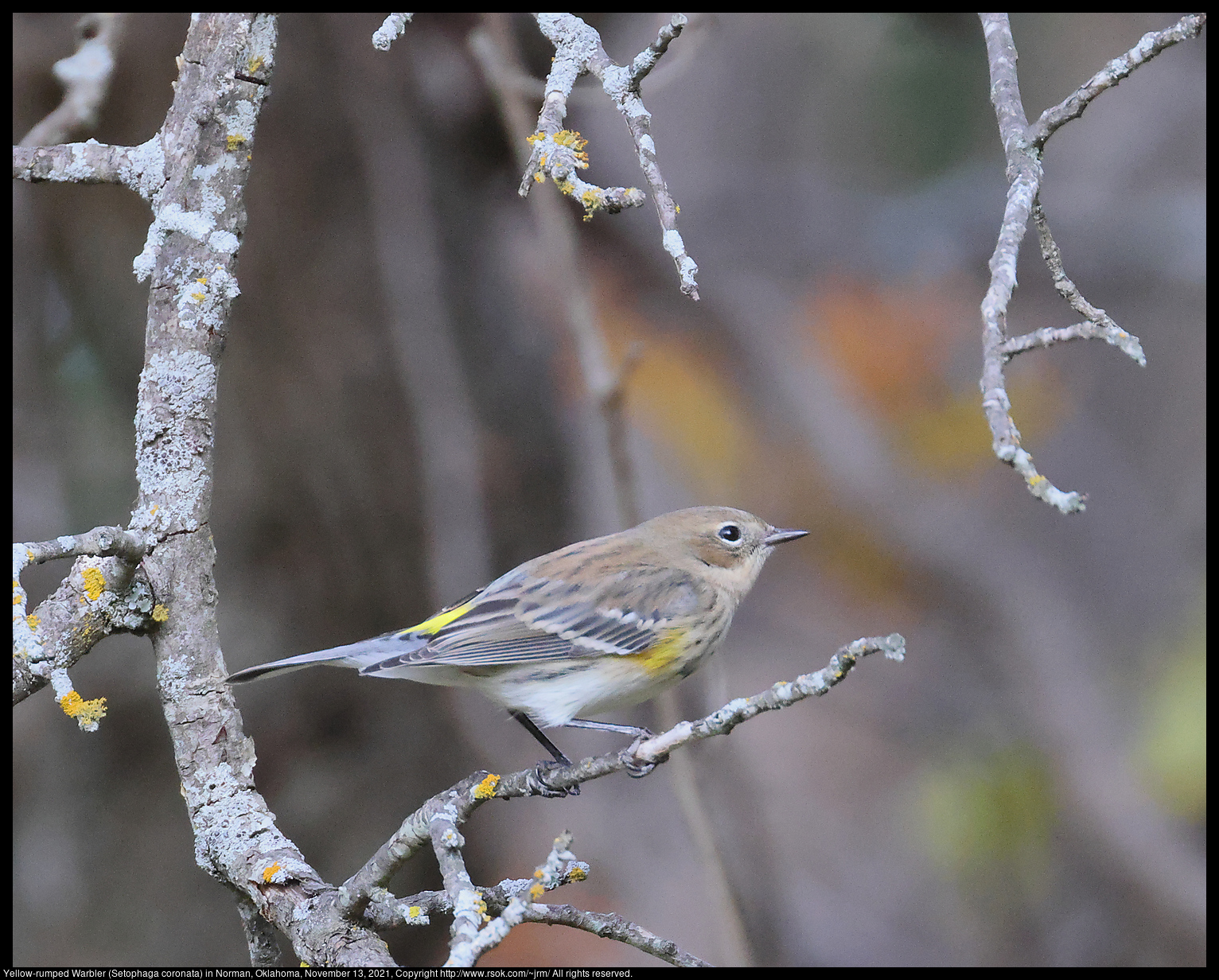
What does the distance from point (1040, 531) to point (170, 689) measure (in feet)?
19.4

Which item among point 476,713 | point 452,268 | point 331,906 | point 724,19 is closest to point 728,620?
point 331,906

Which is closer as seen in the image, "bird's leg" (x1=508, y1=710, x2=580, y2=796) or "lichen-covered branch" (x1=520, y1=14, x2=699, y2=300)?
"lichen-covered branch" (x1=520, y1=14, x2=699, y2=300)

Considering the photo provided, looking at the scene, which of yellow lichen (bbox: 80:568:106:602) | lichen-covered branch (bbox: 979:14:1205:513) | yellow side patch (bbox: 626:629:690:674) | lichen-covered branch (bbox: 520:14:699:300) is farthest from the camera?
yellow side patch (bbox: 626:629:690:674)

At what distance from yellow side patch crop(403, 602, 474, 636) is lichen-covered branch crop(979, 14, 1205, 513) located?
6.15 ft

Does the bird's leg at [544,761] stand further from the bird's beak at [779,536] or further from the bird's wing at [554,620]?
the bird's beak at [779,536]

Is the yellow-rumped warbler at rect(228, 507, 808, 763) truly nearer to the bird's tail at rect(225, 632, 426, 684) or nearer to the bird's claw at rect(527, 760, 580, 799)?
the bird's tail at rect(225, 632, 426, 684)

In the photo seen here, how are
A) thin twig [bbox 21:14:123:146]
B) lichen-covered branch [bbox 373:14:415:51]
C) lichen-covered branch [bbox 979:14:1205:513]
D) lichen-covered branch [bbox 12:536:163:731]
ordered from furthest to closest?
1. thin twig [bbox 21:14:123:146]
2. lichen-covered branch [bbox 373:14:415:51]
3. lichen-covered branch [bbox 12:536:163:731]
4. lichen-covered branch [bbox 979:14:1205:513]

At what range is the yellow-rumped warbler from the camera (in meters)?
3.09

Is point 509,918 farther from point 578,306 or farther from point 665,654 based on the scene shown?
point 578,306

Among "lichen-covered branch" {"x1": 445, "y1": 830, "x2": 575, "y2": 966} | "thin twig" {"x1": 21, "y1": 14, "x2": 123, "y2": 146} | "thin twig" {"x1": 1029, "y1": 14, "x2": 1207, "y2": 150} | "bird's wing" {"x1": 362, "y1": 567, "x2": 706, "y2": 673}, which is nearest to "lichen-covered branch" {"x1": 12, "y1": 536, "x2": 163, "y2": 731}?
"bird's wing" {"x1": 362, "y1": 567, "x2": 706, "y2": 673}

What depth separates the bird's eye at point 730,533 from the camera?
3.74 m

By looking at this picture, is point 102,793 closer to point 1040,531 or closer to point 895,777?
point 895,777

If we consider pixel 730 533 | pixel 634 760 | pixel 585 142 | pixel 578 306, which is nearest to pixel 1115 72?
pixel 585 142

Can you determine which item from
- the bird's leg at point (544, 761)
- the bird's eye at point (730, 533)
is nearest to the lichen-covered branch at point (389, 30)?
the bird's leg at point (544, 761)
